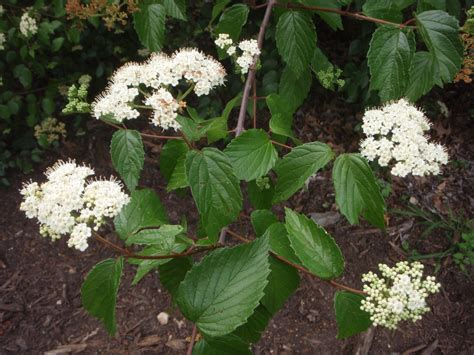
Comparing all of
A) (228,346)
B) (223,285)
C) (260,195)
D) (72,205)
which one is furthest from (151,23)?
(228,346)

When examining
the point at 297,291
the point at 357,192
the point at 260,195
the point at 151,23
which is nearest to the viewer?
the point at 357,192

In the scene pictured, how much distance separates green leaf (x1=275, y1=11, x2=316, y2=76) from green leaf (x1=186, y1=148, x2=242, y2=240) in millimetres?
754

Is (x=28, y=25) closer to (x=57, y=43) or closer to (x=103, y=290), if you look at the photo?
(x=57, y=43)

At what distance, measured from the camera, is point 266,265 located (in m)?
1.25

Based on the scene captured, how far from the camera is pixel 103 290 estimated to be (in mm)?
1375

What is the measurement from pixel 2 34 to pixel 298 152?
2.24m

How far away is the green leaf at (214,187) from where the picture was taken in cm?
138

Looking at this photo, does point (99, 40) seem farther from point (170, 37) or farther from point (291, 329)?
point (291, 329)

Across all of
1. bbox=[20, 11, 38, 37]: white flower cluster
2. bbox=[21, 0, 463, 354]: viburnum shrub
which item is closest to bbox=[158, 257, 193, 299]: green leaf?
bbox=[21, 0, 463, 354]: viburnum shrub

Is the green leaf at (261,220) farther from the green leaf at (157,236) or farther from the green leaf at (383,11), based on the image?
the green leaf at (383,11)

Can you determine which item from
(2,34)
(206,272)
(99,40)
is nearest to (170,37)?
(99,40)

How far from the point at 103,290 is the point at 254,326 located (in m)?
0.52

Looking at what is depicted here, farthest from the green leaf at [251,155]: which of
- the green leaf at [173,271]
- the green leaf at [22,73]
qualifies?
the green leaf at [22,73]

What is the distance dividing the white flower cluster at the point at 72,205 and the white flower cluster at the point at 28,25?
1717mm
